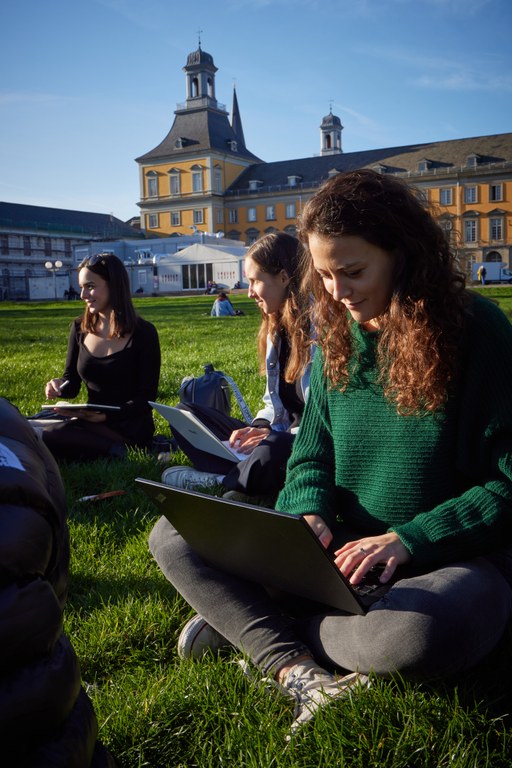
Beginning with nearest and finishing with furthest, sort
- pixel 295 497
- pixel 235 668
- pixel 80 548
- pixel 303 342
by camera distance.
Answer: pixel 235 668
pixel 295 497
pixel 80 548
pixel 303 342

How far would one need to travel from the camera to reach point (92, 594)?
8.01 ft

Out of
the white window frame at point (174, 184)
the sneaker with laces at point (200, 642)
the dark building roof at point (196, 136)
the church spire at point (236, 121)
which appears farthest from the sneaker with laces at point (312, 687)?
the church spire at point (236, 121)

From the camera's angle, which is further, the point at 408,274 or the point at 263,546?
the point at 408,274

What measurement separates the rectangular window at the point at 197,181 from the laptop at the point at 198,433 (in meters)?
70.8

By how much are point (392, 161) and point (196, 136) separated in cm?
2000

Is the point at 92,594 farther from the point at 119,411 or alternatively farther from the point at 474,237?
the point at 474,237

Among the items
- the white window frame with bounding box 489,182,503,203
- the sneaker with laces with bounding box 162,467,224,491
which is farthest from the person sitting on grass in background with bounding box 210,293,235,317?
the white window frame with bounding box 489,182,503,203

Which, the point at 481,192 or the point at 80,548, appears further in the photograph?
the point at 481,192

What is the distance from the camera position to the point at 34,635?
930 millimetres

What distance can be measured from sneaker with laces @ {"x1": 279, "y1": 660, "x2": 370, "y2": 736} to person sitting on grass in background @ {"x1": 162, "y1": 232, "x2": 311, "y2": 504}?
4.33 ft

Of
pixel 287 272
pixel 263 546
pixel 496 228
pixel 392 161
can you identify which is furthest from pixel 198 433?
pixel 392 161

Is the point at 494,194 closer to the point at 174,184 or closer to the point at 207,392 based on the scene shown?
the point at 174,184

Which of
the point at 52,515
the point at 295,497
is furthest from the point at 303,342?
the point at 52,515

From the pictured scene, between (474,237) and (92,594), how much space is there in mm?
62321
